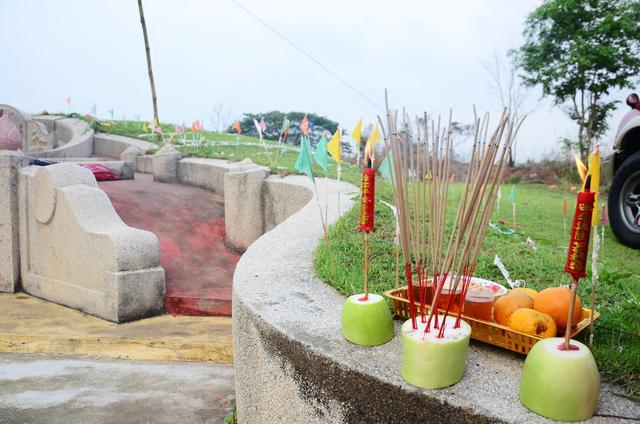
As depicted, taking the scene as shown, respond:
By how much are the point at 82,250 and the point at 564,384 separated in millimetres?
5096

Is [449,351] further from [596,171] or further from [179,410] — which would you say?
[179,410]

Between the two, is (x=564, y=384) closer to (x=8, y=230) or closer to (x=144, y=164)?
(x=8, y=230)

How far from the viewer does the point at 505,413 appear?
1610 mm

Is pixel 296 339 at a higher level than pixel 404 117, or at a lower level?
lower

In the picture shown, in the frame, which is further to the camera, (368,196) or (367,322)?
(368,196)

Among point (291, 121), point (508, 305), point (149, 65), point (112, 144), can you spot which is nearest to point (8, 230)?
point (508, 305)

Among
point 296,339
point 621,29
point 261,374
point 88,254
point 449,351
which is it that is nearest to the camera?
point 449,351

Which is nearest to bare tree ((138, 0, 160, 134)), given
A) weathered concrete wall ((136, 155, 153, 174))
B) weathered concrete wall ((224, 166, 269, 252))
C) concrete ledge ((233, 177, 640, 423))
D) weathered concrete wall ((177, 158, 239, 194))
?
weathered concrete wall ((136, 155, 153, 174))

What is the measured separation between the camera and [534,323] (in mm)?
1962

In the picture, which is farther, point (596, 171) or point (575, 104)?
point (575, 104)

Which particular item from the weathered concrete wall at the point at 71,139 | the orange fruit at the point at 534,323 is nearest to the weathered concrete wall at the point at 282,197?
A: the orange fruit at the point at 534,323

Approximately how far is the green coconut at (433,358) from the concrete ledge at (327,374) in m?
0.03

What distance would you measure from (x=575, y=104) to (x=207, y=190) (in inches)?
572

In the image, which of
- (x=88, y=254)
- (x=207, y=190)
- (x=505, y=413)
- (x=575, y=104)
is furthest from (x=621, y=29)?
(x=505, y=413)
